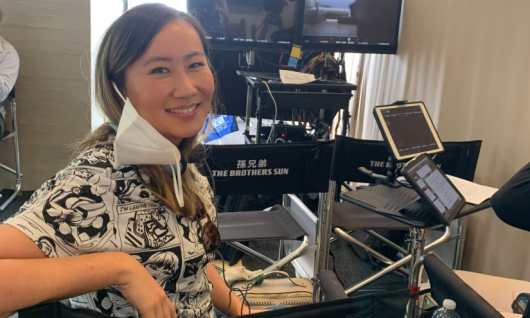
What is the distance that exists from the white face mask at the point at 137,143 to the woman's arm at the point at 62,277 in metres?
0.17

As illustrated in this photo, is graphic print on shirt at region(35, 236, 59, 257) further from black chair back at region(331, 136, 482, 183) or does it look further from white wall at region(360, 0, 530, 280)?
white wall at region(360, 0, 530, 280)

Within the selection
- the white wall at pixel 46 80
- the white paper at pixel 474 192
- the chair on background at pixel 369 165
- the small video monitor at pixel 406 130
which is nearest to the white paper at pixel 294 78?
the chair on background at pixel 369 165

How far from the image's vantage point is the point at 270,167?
6.11ft

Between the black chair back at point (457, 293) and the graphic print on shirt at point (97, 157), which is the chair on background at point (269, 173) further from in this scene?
the black chair back at point (457, 293)

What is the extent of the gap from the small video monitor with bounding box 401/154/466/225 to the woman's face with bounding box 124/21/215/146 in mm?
764

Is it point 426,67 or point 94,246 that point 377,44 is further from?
point 94,246

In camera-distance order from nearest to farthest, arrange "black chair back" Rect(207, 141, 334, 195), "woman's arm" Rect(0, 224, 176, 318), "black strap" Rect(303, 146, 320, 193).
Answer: "woman's arm" Rect(0, 224, 176, 318), "black chair back" Rect(207, 141, 334, 195), "black strap" Rect(303, 146, 320, 193)

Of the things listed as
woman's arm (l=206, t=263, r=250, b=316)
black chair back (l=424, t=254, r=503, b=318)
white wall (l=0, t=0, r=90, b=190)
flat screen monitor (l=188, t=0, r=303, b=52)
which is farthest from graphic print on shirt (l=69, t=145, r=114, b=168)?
white wall (l=0, t=0, r=90, b=190)

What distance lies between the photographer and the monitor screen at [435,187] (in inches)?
58.0

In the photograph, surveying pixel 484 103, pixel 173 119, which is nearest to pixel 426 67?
pixel 484 103

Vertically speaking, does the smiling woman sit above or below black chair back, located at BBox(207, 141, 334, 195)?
above

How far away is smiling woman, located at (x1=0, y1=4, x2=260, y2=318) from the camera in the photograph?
0.75 m

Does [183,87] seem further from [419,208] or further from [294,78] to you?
[294,78]

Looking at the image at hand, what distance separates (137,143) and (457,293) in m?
0.71
